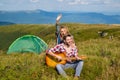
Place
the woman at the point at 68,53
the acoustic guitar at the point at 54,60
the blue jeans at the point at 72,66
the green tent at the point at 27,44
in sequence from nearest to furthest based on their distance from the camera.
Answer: the blue jeans at the point at 72,66 < the woman at the point at 68,53 < the acoustic guitar at the point at 54,60 < the green tent at the point at 27,44

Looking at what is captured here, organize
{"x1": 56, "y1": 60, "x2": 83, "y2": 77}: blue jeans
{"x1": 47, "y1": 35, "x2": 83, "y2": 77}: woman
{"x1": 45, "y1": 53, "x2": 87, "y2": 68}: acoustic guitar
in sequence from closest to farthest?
{"x1": 56, "y1": 60, "x2": 83, "y2": 77}: blue jeans
{"x1": 47, "y1": 35, "x2": 83, "y2": 77}: woman
{"x1": 45, "y1": 53, "x2": 87, "y2": 68}: acoustic guitar

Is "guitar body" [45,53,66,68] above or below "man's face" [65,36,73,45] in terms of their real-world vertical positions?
below

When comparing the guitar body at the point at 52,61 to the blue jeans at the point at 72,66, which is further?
the guitar body at the point at 52,61

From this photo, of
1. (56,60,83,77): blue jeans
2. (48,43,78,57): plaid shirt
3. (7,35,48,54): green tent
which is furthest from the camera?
(7,35,48,54): green tent

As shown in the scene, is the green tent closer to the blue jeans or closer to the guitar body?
the guitar body

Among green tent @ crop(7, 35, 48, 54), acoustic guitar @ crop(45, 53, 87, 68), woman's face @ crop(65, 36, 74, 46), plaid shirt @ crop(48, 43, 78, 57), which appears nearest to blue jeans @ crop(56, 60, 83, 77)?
acoustic guitar @ crop(45, 53, 87, 68)

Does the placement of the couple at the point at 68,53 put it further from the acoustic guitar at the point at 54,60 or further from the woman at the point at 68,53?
the acoustic guitar at the point at 54,60

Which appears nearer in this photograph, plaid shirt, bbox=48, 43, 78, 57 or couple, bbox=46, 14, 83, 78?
couple, bbox=46, 14, 83, 78

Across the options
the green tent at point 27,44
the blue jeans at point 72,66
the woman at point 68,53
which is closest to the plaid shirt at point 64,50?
the woman at point 68,53

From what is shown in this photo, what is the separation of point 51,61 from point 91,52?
3495mm

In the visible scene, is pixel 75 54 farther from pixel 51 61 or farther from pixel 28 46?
pixel 28 46

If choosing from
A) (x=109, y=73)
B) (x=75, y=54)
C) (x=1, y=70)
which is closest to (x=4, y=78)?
(x=1, y=70)

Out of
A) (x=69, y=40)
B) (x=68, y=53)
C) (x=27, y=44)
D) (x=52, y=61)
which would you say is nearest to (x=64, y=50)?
(x=68, y=53)

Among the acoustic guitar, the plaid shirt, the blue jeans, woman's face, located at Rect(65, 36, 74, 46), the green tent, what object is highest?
woman's face, located at Rect(65, 36, 74, 46)
